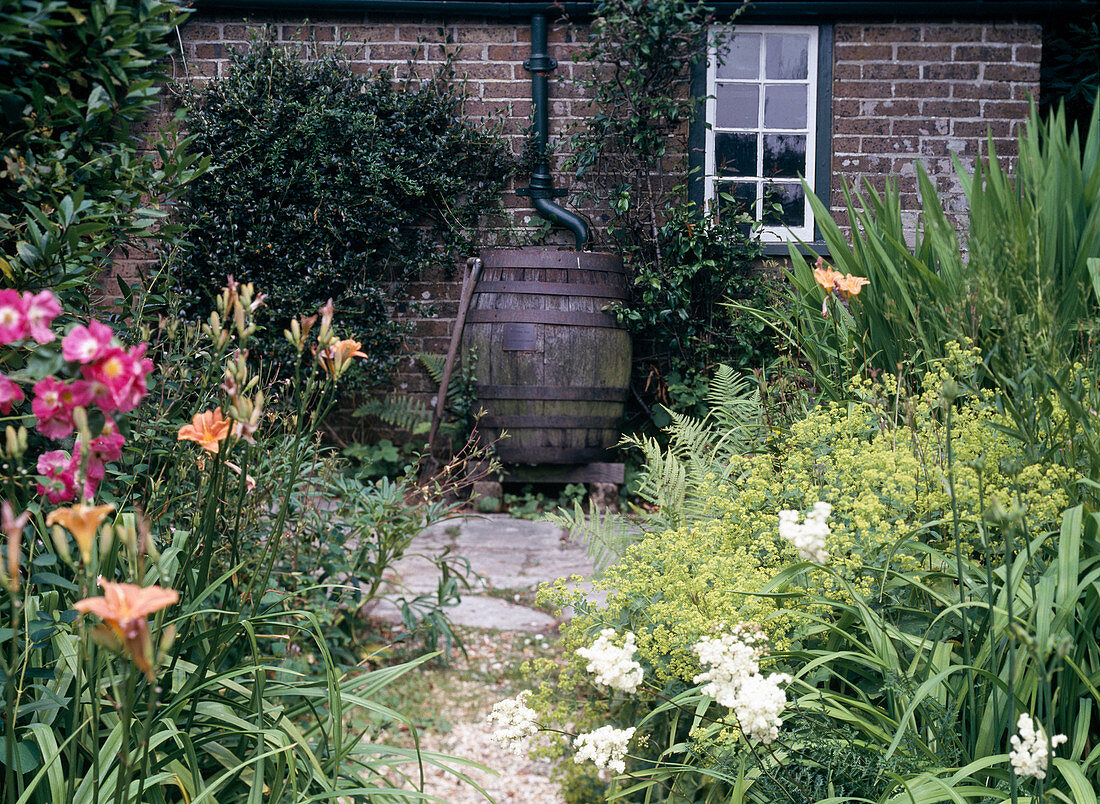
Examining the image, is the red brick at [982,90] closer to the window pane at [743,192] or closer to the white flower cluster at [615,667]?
the window pane at [743,192]

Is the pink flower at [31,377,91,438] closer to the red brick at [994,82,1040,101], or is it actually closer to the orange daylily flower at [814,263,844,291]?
the orange daylily flower at [814,263,844,291]

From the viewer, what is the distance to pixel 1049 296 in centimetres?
135

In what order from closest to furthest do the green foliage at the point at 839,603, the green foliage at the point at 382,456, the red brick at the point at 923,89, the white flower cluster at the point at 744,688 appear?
the white flower cluster at the point at 744,688
the green foliage at the point at 839,603
the green foliage at the point at 382,456
the red brick at the point at 923,89

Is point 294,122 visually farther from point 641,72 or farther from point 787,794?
point 787,794

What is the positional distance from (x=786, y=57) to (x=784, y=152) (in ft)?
1.79

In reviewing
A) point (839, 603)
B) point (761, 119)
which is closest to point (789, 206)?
point (761, 119)

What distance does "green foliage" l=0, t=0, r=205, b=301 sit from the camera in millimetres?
1447

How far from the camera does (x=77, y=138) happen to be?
5.43 ft

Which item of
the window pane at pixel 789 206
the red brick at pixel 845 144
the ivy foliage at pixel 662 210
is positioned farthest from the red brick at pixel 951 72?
the ivy foliage at pixel 662 210

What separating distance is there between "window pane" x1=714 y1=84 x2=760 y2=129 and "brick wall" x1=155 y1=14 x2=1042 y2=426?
1.50 ft

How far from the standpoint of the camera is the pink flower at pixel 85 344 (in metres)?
0.71

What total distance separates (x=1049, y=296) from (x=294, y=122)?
12.7 feet

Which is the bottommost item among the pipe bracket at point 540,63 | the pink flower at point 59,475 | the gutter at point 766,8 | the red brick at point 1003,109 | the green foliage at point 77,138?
the pink flower at point 59,475

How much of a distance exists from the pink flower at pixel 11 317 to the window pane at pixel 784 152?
4553 mm
